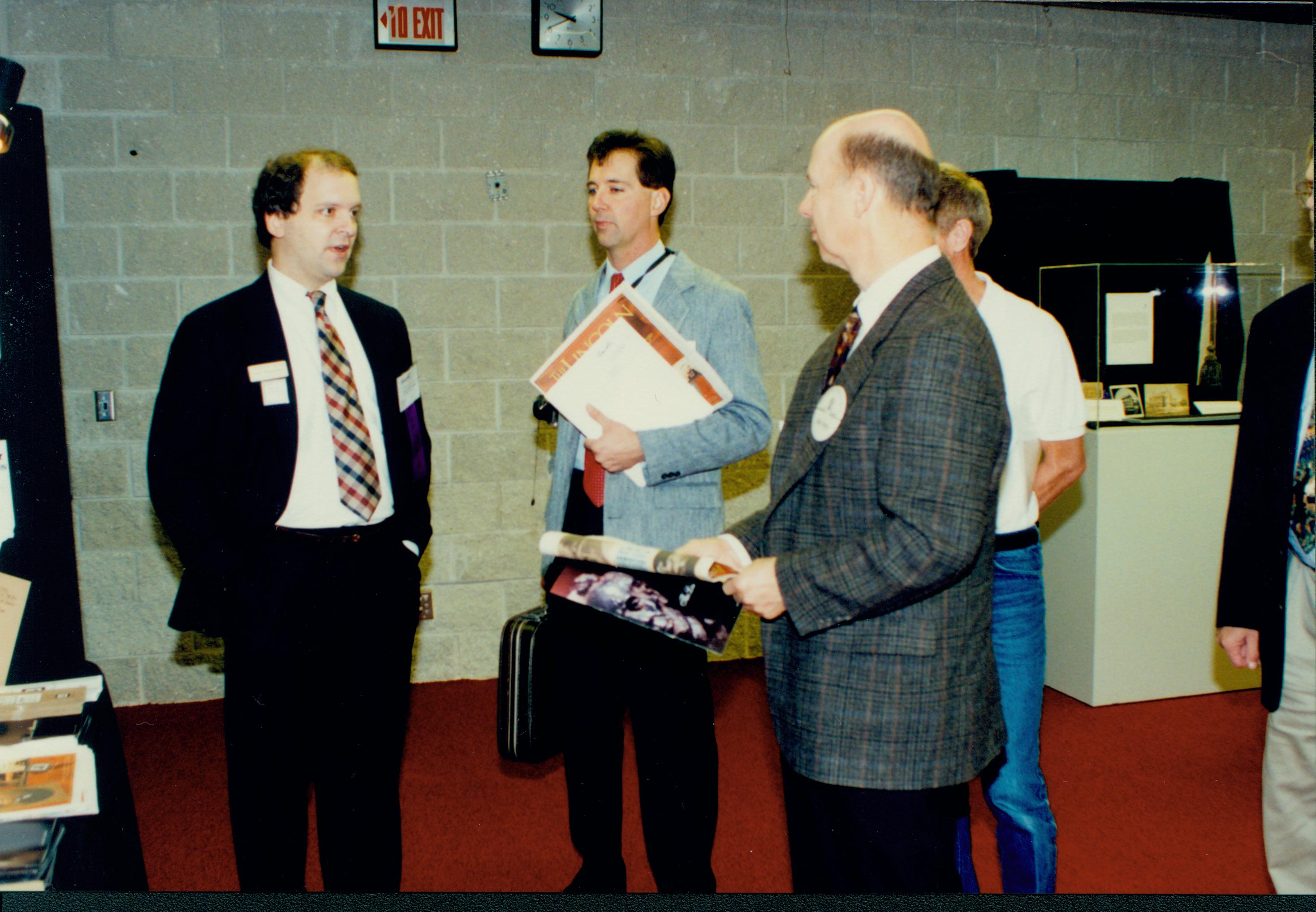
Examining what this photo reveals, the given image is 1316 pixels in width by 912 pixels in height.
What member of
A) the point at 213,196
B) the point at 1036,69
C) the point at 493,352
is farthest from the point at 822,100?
the point at 213,196

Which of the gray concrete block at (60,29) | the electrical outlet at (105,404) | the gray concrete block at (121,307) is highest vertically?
the gray concrete block at (60,29)

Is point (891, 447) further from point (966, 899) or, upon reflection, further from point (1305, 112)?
point (1305, 112)

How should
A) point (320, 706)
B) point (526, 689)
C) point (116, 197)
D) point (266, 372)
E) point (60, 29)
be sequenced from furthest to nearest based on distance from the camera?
point (116, 197), point (60, 29), point (526, 689), point (320, 706), point (266, 372)

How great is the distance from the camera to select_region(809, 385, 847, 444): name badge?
3.74 feet

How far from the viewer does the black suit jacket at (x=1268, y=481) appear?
142 cm

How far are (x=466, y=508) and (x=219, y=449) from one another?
5.50 feet

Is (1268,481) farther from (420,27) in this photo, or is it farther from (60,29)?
(60,29)

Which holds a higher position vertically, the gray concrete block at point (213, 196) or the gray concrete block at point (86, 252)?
the gray concrete block at point (213, 196)

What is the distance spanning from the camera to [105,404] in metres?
3.02

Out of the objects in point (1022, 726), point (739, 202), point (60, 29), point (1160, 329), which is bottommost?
point (1022, 726)

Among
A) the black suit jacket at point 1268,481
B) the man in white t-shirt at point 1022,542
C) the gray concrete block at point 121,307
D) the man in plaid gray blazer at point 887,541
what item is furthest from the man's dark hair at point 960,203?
the gray concrete block at point 121,307

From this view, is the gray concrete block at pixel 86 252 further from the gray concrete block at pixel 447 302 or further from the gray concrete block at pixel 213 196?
the gray concrete block at pixel 447 302

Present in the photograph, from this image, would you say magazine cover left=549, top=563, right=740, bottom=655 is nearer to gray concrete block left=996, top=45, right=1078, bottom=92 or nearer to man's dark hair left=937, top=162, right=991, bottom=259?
man's dark hair left=937, top=162, right=991, bottom=259

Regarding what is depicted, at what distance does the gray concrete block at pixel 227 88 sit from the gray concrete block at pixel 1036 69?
252cm
